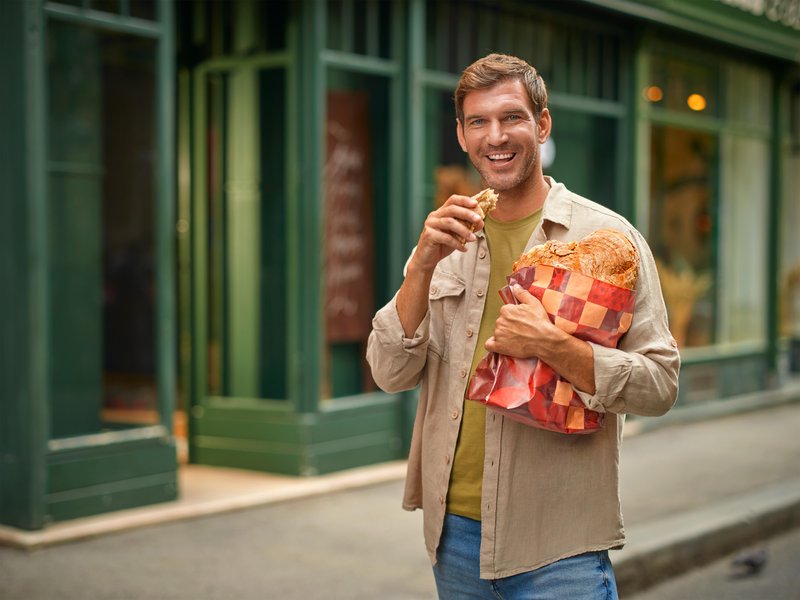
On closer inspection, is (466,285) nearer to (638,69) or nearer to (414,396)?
(414,396)

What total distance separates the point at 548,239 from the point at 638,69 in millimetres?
9365

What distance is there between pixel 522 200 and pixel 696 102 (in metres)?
10.6

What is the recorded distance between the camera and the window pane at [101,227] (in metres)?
7.07

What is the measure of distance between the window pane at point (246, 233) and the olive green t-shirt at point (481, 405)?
5980 mm

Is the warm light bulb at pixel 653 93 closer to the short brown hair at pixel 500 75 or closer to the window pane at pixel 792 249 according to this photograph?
the window pane at pixel 792 249

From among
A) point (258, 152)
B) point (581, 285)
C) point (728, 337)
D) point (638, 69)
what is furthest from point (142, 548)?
point (728, 337)

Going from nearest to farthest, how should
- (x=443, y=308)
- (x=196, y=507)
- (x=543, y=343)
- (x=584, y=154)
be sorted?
(x=543, y=343) → (x=443, y=308) → (x=196, y=507) → (x=584, y=154)

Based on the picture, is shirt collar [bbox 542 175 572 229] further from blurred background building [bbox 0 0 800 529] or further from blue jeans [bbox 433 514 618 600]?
blurred background building [bbox 0 0 800 529]

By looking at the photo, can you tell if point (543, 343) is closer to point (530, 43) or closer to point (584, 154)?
point (530, 43)

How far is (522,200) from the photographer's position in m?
2.91

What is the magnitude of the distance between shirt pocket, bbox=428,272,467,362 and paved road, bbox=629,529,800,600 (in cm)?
373

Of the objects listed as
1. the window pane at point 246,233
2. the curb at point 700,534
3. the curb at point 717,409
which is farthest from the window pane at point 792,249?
the window pane at point 246,233

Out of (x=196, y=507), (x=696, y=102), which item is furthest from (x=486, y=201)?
(x=696, y=102)

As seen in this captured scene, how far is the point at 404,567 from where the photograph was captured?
20.4ft
